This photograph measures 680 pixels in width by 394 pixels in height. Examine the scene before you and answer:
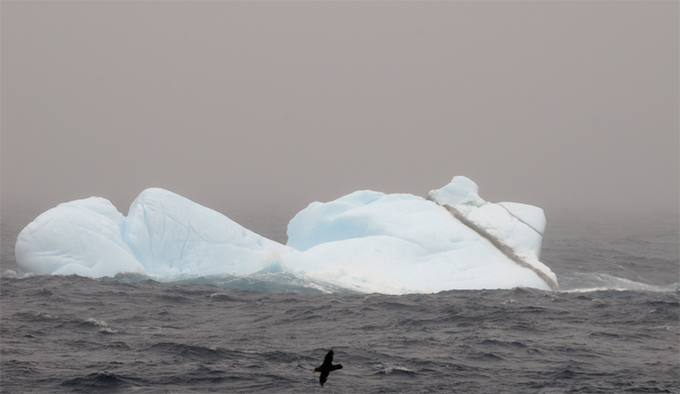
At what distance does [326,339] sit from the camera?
11.2 metres

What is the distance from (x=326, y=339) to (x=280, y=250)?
6407mm

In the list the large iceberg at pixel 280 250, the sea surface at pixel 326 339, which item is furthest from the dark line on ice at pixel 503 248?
the sea surface at pixel 326 339

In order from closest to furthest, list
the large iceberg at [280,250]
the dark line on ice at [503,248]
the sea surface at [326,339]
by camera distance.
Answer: the sea surface at [326,339], the large iceberg at [280,250], the dark line on ice at [503,248]

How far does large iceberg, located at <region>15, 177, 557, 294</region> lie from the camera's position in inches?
631

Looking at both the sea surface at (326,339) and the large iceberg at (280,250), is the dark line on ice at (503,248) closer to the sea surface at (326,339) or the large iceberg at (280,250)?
the large iceberg at (280,250)

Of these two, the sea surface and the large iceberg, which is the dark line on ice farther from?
the sea surface

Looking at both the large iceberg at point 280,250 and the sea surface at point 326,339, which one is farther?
the large iceberg at point 280,250

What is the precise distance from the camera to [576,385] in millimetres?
8805

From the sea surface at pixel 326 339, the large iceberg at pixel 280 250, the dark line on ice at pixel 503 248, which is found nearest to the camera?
the sea surface at pixel 326 339

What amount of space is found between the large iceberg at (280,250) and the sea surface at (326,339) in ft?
2.67

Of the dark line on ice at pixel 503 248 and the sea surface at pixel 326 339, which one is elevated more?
the dark line on ice at pixel 503 248

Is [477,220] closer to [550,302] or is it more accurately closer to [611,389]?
[550,302]

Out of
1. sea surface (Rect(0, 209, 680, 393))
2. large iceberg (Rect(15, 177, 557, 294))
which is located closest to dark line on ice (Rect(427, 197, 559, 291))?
large iceberg (Rect(15, 177, 557, 294))

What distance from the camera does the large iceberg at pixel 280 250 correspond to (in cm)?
1603
